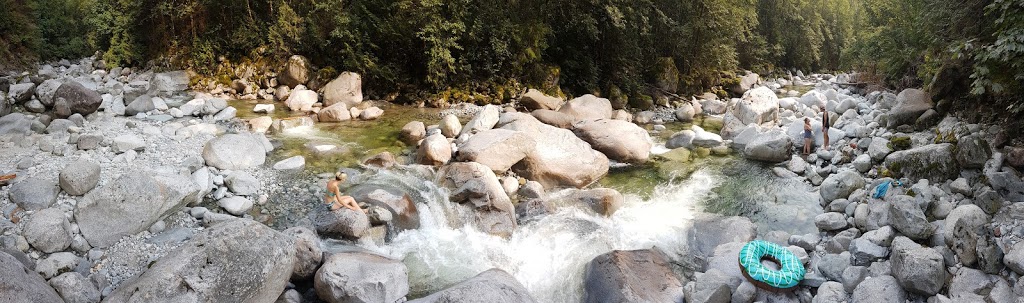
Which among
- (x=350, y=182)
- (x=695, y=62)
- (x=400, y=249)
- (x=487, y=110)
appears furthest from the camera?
(x=695, y=62)

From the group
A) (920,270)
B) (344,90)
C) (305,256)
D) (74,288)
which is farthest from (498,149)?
(344,90)

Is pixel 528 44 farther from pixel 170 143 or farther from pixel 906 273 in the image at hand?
pixel 906 273

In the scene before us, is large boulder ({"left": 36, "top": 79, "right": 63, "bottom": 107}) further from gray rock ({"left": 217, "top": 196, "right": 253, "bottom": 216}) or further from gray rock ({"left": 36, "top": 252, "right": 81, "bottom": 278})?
gray rock ({"left": 36, "top": 252, "right": 81, "bottom": 278})

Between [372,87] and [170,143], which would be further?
[372,87]

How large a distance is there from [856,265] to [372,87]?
1507 cm

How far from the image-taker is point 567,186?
429 inches

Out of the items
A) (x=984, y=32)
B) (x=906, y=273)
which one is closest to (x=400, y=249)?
(x=906, y=273)

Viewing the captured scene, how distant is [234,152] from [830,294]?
959cm

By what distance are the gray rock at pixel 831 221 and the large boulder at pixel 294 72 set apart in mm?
15524

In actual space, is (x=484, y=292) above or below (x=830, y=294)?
below

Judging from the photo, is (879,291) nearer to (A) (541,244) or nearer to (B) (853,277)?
(B) (853,277)

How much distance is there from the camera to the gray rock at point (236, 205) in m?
8.15

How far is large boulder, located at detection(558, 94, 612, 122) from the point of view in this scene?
15194 millimetres

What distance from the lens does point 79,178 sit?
735 centimetres
